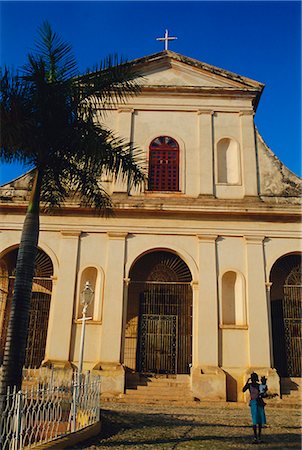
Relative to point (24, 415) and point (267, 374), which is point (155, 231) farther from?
point (24, 415)

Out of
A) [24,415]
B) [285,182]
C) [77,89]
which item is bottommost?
[24,415]

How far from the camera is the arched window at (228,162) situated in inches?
576

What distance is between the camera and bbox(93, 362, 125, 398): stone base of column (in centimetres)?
1197

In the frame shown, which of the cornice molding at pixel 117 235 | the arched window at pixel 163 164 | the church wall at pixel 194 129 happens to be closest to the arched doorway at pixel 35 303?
the cornice molding at pixel 117 235

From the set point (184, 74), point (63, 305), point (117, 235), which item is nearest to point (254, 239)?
point (117, 235)

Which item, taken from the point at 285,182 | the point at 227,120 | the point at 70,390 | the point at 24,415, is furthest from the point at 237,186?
the point at 24,415

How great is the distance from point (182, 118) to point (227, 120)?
1495 mm

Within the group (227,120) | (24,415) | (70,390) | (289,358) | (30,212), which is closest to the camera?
(24,415)

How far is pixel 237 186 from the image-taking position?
1434 cm

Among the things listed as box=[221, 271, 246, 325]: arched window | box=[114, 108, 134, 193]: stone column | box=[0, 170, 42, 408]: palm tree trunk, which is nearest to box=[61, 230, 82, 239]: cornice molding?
box=[114, 108, 134, 193]: stone column

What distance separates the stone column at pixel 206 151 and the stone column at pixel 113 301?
2.99 meters

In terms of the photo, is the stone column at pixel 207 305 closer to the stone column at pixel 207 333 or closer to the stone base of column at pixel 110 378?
the stone column at pixel 207 333

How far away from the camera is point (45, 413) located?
6113mm

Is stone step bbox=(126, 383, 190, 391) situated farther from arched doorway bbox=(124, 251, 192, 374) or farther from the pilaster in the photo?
arched doorway bbox=(124, 251, 192, 374)
